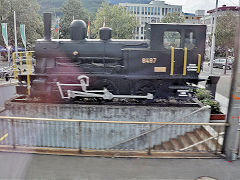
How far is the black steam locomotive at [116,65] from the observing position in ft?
31.7

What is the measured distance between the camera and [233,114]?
5.78 meters

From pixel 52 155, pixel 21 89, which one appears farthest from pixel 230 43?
pixel 52 155

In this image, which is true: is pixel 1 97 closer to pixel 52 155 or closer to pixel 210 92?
pixel 52 155

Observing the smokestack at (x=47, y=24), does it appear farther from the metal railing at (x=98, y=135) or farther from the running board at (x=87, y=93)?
the metal railing at (x=98, y=135)

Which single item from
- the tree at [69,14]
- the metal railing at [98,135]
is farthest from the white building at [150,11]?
the metal railing at [98,135]

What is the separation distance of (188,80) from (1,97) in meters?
12.0

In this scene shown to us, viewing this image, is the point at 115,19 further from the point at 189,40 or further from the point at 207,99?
the point at 189,40

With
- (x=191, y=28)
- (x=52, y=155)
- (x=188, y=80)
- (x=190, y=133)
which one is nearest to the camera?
(x=52, y=155)

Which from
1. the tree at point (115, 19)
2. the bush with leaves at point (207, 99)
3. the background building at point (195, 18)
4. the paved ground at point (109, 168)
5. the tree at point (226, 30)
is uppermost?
the background building at point (195, 18)

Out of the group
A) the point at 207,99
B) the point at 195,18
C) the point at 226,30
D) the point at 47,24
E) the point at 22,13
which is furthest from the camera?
the point at 195,18

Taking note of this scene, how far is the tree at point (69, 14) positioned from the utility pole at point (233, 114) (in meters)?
51.0

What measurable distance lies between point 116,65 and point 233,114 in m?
5.70

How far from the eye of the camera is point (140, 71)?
390 inches

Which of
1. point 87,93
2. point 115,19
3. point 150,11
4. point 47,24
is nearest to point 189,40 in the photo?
point 87,93
